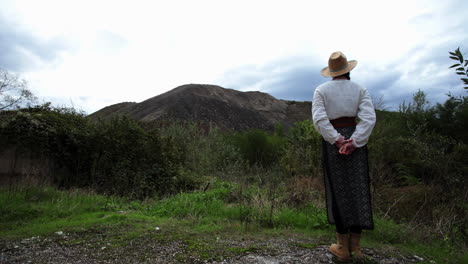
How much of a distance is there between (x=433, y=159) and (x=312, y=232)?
276cm

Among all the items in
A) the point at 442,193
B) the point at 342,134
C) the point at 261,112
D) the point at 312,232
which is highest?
the point at 261,112

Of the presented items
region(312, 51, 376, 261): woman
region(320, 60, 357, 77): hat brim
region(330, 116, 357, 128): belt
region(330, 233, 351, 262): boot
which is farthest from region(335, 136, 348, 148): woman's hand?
region(330, 233, 351, 262): boot

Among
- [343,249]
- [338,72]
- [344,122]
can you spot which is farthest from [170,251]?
[338,72]

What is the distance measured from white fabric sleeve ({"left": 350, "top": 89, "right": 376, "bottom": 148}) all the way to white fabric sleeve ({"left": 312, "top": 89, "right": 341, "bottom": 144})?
0.18 m

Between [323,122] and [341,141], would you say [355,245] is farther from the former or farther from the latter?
[323,122]

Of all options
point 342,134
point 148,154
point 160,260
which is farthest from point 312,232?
point 148,154

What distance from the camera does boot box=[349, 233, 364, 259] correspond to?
323 centimetres

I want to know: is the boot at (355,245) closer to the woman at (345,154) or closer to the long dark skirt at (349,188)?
the woman at (345,154)

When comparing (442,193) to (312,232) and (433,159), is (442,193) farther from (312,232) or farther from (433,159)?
(312,232)

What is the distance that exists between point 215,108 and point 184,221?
47674 mm

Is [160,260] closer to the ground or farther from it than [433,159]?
closer to the ground

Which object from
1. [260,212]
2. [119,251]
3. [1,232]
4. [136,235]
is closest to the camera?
[119,251]

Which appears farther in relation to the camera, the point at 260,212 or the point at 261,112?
the point at 261,112

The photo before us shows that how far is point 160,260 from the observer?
3.31m
